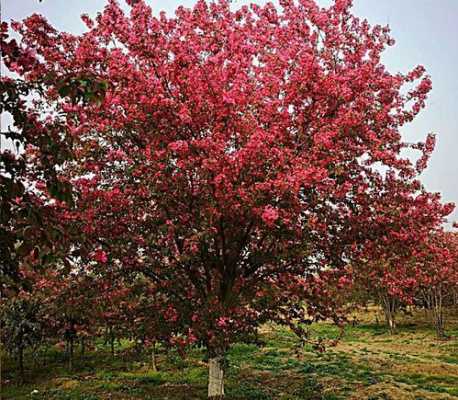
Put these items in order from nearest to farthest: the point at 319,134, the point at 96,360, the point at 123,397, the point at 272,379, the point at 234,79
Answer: the point at 319,134 < the point at 234,79 < the point at 123,397 < the point at 272,379 < the point at 96,360

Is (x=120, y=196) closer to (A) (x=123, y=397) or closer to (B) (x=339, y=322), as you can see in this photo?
(B) (x=339, y=322)

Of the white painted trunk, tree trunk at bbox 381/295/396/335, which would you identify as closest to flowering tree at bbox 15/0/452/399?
the white painted trunk

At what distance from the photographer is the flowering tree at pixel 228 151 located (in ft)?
28.4

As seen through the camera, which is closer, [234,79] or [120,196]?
[120,196]

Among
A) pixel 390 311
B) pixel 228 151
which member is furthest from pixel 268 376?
pixel 390 311

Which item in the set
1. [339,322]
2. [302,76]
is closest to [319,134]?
[302,76]

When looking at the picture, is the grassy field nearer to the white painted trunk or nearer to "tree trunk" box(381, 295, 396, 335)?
the white painted trunk

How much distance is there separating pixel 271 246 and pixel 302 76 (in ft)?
11.3

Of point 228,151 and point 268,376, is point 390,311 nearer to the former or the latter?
point 268,376

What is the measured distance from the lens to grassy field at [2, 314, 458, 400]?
1305 cm

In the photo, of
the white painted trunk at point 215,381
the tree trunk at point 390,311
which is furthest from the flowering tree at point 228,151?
the tree trunk at point 390,311

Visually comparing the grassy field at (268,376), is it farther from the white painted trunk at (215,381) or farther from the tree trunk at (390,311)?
the tree trunk at (390,311)

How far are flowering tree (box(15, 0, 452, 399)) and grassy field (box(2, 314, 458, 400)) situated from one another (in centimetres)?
196

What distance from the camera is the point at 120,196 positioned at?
8711 millimetres
